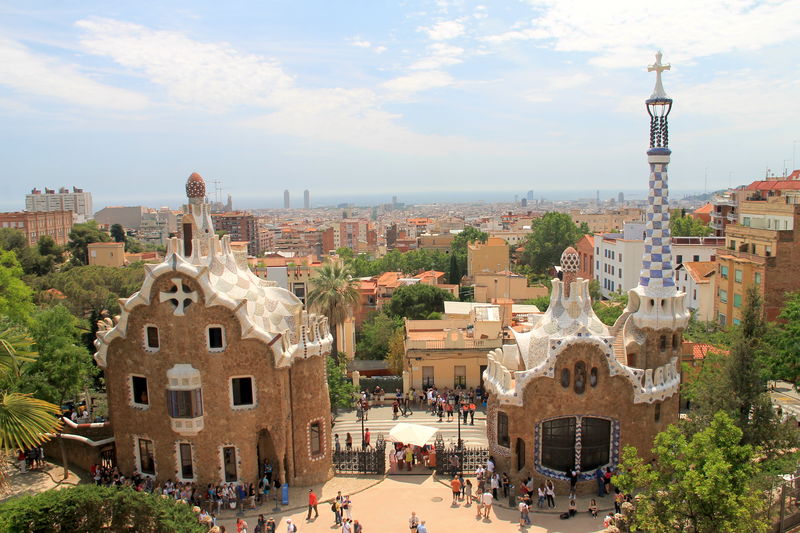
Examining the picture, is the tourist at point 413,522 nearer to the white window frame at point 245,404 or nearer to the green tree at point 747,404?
the white window frame at point 245,404

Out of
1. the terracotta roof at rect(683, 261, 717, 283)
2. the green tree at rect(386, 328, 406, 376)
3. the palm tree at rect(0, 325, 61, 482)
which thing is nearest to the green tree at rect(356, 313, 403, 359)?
the green tree at rect(386, 328, 406, 376)

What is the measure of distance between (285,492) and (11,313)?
19.6 metres

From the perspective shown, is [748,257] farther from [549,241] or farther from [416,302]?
[549,241]

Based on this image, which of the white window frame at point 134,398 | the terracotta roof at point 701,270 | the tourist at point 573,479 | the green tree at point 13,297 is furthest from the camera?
the terracotta roof at point 701,270

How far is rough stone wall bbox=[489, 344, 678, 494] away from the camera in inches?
1011

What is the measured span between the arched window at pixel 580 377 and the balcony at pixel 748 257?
26.3m

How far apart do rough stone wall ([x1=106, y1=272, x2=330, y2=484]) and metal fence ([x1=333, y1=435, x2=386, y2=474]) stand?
10.3ft

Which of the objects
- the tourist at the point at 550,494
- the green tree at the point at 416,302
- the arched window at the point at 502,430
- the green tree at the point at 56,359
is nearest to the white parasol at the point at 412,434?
the arched window at the point at 502,430

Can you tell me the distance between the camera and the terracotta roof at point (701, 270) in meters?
54.9

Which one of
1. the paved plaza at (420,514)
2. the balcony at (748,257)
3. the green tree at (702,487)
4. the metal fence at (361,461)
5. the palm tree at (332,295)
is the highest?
the balcony at (748,257)

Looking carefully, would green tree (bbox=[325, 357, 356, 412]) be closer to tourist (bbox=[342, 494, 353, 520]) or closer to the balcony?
tourist (bbox=[342, 494, 353, 520])

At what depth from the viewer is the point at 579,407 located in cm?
2591

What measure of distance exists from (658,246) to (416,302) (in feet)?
116

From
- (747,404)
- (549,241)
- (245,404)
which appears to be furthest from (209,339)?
(549,241)
